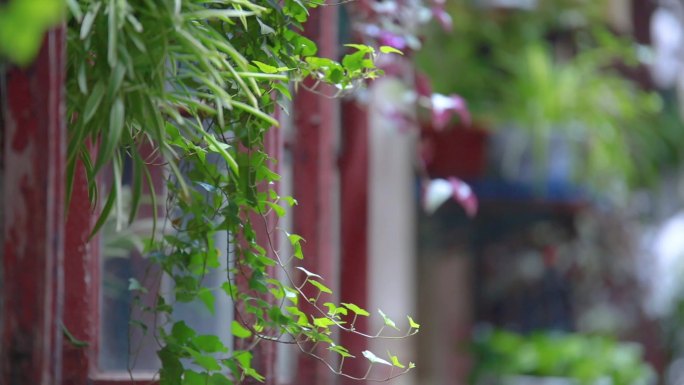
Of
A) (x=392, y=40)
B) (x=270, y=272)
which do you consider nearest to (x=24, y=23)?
(x=270, y=272)

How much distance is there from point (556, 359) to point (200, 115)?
2830 millimetres

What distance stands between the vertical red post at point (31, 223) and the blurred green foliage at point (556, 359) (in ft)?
10.4

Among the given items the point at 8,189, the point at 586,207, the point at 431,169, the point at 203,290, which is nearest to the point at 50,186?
the point at 8,189

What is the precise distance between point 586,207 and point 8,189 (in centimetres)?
356

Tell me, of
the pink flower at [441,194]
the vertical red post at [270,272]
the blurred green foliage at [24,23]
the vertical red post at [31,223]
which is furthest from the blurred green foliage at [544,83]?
the blurred green foliage at [24,23]

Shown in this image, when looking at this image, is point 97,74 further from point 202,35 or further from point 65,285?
point 65,285

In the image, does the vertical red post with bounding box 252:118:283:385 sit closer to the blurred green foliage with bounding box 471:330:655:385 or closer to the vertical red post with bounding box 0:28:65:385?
the vertical red post with bounding box 0:28:65:385

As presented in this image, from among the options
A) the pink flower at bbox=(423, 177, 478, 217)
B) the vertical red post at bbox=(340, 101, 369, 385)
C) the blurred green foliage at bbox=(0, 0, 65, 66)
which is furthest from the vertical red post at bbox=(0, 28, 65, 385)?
the vertical red post at bbox=(340, 101, 369, 385)

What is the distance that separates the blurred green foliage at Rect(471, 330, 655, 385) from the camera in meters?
3.84

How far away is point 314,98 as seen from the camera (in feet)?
6.84

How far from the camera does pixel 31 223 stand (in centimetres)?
83

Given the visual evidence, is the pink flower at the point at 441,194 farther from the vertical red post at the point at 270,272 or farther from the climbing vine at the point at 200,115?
the climbing vine at the point at 200,115

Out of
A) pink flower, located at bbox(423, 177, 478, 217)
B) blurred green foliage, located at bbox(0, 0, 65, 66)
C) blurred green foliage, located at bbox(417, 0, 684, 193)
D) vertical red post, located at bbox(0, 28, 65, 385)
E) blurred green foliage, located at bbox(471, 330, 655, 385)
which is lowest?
blurred green foliage, located at bbox(471, 330, 655, 385)

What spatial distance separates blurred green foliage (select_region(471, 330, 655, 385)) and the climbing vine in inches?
103
